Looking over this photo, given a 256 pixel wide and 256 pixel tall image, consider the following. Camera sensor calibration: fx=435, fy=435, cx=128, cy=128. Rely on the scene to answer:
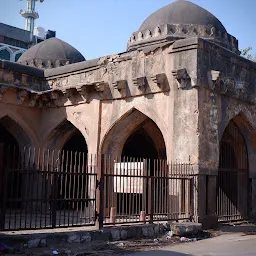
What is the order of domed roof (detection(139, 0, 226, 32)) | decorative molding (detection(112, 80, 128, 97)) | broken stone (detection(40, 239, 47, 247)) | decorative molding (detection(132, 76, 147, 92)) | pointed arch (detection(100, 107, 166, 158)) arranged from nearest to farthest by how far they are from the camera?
broken stone (detection(40, 239, 47, 247)) < decorative molding (detection(132, 76, 147, 92)) < decorative molding (detection(112, 80, 128, 97)) < pointed arch (detection(100, 107, 166, 158)) < domed roof (detection(139, 0, 226, 32))

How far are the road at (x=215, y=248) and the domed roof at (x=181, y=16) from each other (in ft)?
23.8

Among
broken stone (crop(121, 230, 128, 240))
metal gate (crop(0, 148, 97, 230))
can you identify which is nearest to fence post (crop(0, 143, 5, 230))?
→ metal gate (crop(0, 148, 97, 230))

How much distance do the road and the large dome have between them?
6327mm

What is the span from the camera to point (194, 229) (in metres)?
8.52

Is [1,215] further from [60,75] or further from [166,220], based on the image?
[60,75]

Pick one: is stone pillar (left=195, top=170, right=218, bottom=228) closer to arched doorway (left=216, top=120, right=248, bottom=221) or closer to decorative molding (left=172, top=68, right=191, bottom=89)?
arched doorway (left=216, top=120, right=248, bottom=221)

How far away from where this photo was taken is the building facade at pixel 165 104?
9.77 metres

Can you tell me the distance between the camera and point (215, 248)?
6961mm

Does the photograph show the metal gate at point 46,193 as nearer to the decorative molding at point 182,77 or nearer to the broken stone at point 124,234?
the broken stone at point 124,234

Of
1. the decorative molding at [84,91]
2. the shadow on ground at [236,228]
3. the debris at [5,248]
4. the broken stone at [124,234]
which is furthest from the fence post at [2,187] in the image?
the decorative molding at [84,91]

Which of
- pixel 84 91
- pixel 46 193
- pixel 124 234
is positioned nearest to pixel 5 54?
pixel 84 91

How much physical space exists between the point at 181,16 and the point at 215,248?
328 inches

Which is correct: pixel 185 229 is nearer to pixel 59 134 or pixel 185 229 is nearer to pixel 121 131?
pixel 121 131

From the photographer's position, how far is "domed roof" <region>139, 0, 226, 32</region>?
13281 millimetres
